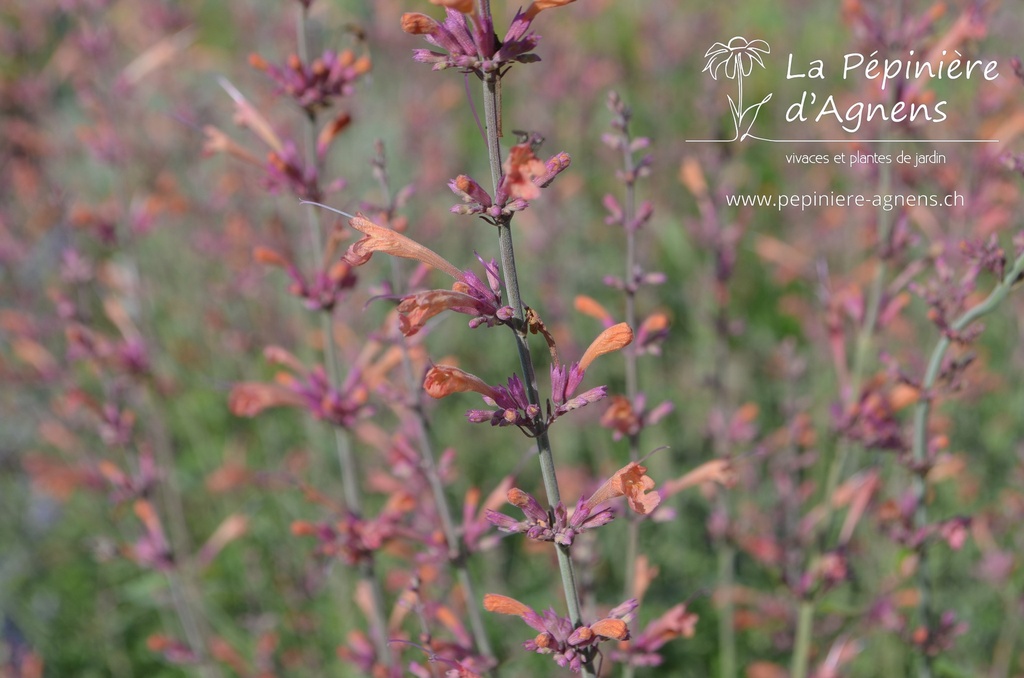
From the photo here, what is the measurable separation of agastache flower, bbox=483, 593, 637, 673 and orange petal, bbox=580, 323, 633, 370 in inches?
25.7

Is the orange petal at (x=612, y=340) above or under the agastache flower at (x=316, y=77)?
under

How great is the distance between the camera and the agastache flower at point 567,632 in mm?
2072

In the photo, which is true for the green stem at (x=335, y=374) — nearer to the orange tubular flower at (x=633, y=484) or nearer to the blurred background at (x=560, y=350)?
the blurred background at (x=560, y=350)

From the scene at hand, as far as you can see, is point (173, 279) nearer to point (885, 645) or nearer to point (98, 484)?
point (98, 484)

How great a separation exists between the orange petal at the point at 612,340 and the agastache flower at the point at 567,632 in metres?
0.65

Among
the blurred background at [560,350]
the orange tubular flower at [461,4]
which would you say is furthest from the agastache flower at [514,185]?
the blurred background at [560,350]

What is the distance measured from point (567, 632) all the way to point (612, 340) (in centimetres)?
79

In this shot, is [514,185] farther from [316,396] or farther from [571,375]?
[316,396]

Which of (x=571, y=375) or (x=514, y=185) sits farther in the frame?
(x=571, y=375)

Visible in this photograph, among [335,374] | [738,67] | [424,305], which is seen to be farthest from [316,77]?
[738,67]

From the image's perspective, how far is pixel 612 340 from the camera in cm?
210

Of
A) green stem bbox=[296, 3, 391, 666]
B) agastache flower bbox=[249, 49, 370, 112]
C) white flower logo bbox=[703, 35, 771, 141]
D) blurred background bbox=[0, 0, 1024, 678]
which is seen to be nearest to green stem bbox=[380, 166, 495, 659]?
blurred background bbox=[0, 0, 1024, 678]

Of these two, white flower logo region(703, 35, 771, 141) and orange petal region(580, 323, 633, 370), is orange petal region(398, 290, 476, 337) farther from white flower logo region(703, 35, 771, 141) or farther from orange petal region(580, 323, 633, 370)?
white flower logo region(703, 35, 771, 141)

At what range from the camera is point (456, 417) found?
754cm
